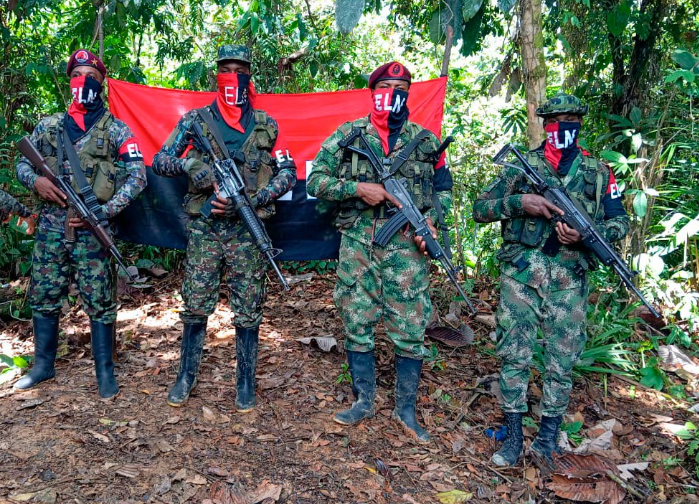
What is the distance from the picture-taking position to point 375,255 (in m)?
3.71

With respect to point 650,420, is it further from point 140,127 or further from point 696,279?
point 140,127

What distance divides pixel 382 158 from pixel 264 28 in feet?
10.4

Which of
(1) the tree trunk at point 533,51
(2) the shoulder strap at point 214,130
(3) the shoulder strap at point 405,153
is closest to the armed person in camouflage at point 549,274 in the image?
(3) the shoulder strap at point 405,153

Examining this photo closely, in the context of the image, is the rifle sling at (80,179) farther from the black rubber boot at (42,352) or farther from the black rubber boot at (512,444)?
the black rubber boot at (512,444)

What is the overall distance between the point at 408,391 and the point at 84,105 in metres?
3.03

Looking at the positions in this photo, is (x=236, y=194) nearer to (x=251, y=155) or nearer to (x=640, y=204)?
(x=251, y=155)

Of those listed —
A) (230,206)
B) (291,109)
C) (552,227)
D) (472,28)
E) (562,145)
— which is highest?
(472,28)

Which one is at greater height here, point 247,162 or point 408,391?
point 247,162

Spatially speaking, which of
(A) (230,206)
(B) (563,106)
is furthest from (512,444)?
(A) (230,206)

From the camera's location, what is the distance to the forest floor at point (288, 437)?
10.3ft

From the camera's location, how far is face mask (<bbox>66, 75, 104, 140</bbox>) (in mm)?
3832

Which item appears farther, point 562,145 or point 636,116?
point 636,116

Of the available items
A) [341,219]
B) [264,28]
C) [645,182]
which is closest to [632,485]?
[341,219]

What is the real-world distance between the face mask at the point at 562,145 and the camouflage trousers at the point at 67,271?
3.16 meters
